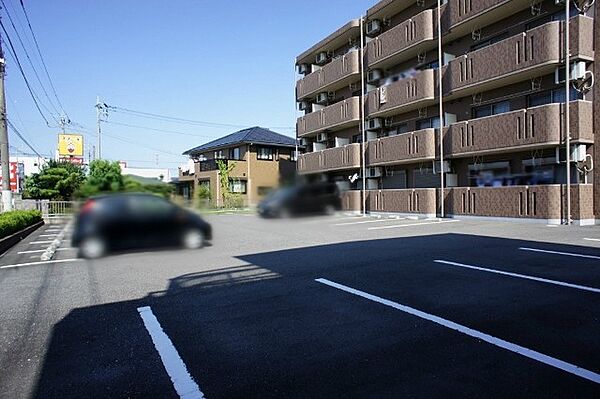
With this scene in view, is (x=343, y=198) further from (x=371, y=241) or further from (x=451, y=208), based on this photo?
(x=451, y=208)

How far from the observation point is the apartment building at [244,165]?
154cm

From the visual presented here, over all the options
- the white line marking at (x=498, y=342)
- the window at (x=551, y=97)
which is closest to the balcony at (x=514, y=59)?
the window at (x=551, y=97)

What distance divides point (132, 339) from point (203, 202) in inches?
109

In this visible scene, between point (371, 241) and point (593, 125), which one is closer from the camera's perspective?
point (371, 241)

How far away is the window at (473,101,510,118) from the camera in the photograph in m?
14.0

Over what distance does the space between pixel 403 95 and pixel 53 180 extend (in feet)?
54.6

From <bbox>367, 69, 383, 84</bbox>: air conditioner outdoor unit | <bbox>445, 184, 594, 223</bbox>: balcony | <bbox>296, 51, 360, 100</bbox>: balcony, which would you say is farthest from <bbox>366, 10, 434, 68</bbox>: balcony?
<bbox>445, 184, 594, 223</bbox>: balcony

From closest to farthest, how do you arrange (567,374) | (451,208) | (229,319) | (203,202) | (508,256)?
(203,202) → (567,374) → (229,319) → (508,256) → (451,208)

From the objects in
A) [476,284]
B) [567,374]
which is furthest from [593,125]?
[567,374]

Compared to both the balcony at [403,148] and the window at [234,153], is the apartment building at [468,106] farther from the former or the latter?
the window at [234,153]

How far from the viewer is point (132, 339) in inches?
142

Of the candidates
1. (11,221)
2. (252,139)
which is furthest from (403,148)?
(252,139)

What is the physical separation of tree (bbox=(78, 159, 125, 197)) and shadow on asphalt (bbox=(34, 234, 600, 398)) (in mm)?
1812

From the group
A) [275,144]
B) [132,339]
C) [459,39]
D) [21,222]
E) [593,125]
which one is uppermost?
[459,39]
